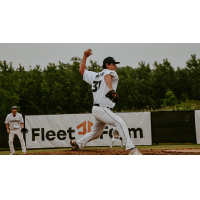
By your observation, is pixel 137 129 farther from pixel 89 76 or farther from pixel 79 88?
pixel 79 88

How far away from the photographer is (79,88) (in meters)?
32.8

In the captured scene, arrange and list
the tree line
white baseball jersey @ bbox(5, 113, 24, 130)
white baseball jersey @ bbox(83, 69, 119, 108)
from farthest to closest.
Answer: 1. the tree line
2. white baseball jersey @ bbox(5, 113, 24, 130)
3. white baseball jersey @ bbox(83, 69, 119, 108)

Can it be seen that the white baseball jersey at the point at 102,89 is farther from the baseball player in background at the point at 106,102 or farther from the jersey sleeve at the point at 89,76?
the jersey sleeve at the point at 89,76

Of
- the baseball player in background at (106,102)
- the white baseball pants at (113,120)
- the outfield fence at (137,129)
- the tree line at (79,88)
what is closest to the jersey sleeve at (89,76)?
the baseball player in background at (106,102)

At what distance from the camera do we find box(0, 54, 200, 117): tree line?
105ft

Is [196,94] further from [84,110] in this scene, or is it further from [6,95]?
[6,95]

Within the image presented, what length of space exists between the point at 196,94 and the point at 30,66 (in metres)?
22.9

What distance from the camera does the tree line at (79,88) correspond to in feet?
105

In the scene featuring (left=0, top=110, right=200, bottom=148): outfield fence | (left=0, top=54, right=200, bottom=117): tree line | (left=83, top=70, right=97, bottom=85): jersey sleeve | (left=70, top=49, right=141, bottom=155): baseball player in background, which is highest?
(left=0, top=54, right=200, bottom=117): tree line

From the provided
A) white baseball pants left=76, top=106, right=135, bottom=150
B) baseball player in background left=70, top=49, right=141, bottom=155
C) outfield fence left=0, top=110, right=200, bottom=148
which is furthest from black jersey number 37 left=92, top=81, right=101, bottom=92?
outfield fence left=0, top=110, right=200, bottom=148

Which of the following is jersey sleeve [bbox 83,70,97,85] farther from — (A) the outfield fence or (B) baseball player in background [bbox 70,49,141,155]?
(A) the outfield fence

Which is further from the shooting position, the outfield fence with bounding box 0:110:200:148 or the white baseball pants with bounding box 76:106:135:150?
the outfield fence with bounding box 0:110:200:148

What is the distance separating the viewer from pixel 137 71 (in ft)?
134

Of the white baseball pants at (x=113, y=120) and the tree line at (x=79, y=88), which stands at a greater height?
the tree line at (x=79, y=88)
